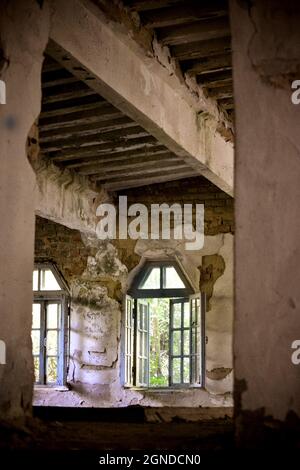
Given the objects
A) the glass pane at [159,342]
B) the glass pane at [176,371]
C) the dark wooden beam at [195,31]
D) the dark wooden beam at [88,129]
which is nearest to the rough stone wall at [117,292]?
the glass pane at [176,371]

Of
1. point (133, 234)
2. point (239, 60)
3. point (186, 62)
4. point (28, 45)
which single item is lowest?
point (133, 234)

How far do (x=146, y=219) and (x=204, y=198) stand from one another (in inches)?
28.2

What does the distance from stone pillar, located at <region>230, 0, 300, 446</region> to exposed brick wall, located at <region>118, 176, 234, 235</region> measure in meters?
5.31

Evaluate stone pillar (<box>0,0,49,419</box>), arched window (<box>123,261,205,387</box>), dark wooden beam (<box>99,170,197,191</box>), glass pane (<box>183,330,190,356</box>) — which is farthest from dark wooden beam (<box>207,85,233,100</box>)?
glass pane (<box>183,330,190,356</box>)

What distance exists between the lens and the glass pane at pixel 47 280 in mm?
8758

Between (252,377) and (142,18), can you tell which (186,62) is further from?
(252,377)

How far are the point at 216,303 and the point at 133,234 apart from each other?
125 centimetres

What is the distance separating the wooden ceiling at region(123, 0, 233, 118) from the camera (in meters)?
4.41

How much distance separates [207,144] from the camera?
251 inches

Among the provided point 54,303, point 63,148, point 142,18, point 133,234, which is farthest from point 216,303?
point 142,18

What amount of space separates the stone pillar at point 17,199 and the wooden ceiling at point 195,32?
47.4 inches

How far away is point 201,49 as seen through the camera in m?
5.02

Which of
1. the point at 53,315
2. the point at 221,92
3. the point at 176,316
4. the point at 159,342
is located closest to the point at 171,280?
the point at 176,316

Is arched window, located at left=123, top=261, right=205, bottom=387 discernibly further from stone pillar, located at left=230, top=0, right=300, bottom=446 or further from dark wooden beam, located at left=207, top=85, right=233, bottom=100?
stone pillar, located at left=230, top=0, right=300, bottom=446
